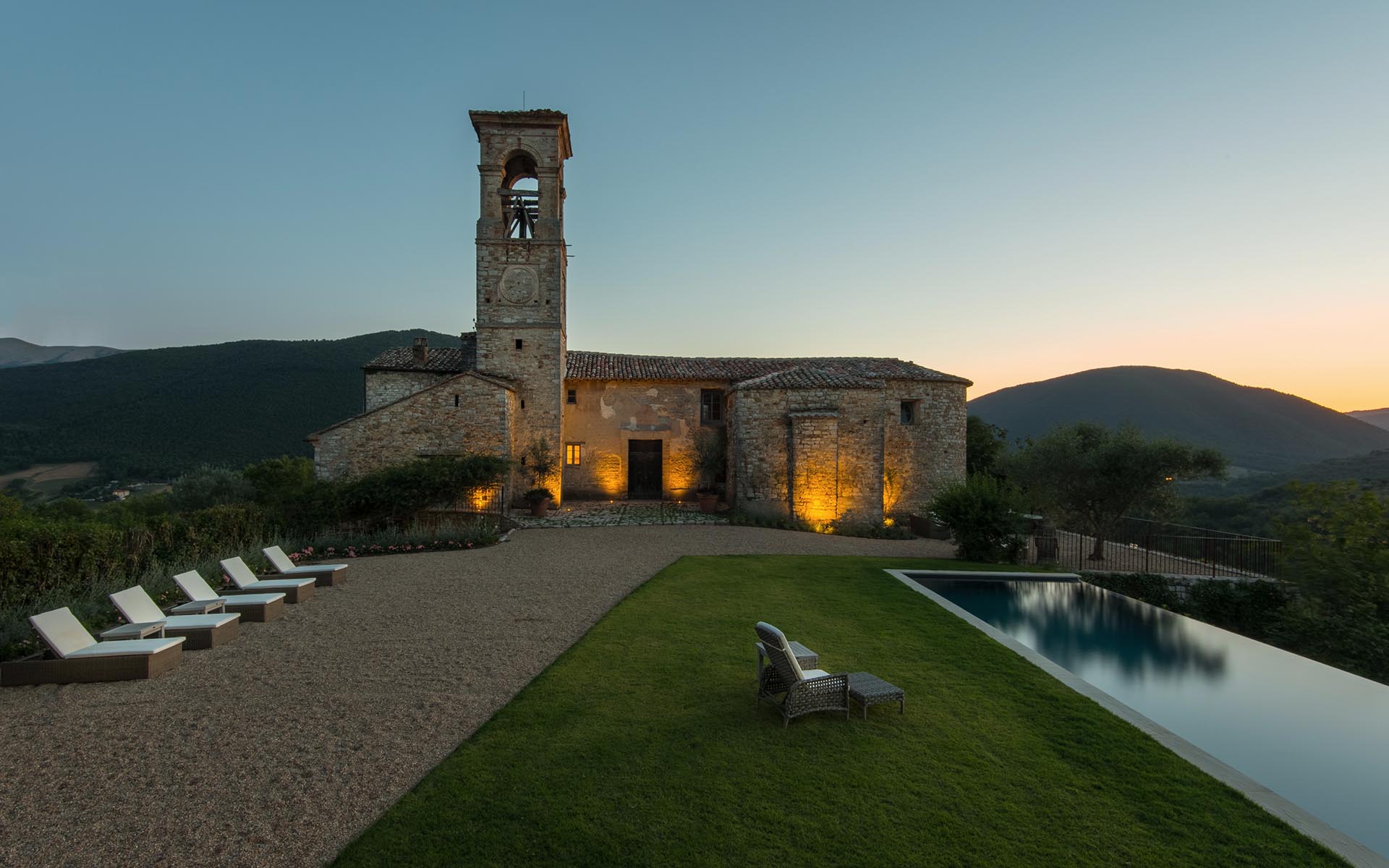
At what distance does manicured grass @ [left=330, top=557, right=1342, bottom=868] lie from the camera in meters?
3.21

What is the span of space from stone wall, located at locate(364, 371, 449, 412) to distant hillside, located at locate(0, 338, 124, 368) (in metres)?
107

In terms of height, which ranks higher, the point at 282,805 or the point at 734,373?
the point at 734,373

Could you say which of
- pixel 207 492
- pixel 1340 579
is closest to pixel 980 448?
pixel 1340 579

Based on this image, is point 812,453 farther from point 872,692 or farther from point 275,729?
point 275,729

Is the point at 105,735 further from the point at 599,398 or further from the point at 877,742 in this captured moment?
the point at 599,398

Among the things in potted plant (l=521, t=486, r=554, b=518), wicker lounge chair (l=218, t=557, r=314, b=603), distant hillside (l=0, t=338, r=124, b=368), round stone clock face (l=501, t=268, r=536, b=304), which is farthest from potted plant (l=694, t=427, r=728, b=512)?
distant hillside (l=0, t=338, r=124, b=368)

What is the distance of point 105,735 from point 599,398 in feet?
52.2

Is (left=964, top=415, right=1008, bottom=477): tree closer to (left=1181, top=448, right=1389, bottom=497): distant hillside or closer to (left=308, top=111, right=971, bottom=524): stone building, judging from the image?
(left=308, top=111, right=971, bottom=524): stone building

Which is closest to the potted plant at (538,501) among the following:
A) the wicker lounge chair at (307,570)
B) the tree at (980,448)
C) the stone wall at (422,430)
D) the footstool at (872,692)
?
the stone wall at (422,430)

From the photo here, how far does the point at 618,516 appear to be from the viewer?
671 inches

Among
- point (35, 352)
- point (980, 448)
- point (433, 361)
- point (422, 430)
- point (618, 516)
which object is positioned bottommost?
point (618, 516)

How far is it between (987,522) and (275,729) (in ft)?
40.6

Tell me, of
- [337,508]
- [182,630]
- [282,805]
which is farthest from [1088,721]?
[337,508]

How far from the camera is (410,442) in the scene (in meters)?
16.0
